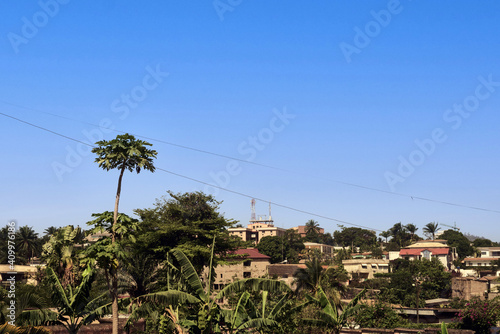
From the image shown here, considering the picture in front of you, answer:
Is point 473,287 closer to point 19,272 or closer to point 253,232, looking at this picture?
point 19,272

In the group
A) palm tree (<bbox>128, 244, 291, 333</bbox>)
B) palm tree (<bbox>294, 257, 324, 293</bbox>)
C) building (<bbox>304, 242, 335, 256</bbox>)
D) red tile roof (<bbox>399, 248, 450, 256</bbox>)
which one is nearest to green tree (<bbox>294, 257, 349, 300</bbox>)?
palm tree (<bbox>294, 257, 324, 293</bbox>)

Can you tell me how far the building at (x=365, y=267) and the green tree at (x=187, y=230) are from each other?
63.1 metres

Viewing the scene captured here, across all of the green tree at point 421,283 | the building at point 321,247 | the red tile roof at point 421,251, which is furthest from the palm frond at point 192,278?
the building at point 321,247

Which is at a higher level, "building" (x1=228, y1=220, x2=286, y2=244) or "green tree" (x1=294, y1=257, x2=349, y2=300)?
"building" (x1=228, y1=220, x2=286, y2=244)

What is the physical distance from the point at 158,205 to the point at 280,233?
12479cm

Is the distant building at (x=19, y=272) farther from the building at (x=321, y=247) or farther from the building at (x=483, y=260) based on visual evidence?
the building at (x=483, y=260)

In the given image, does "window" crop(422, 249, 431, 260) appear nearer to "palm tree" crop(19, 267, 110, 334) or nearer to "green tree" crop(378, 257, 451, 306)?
"green tree" crop(378, 257, 451, 306)

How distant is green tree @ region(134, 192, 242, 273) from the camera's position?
54.2 metres

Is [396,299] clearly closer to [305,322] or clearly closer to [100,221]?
[305,322]

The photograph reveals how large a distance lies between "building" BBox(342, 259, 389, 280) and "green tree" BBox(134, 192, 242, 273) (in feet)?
207

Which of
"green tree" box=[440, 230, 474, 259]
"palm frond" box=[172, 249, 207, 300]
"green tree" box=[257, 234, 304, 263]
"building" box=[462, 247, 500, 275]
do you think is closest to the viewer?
"palm frond" box=[172, 249, 207, 300]

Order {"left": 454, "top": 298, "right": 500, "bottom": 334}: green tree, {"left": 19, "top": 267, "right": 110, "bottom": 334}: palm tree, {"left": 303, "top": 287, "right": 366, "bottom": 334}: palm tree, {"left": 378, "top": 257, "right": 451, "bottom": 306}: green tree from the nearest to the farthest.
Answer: {"left": 19, "top": 267, "right": 110, "bottom": 334}: palm tree
{"left": 303, "top": 287, "right": 366, "bottom": 334}: palm tree
{"left": 454, "top": 298, "right": 500, "bottom": 334}: green tree
{"left": 378, "top": 257, "right": 451, "bottom": 306}: green tree

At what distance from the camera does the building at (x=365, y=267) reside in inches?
4587

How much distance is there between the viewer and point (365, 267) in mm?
119812
